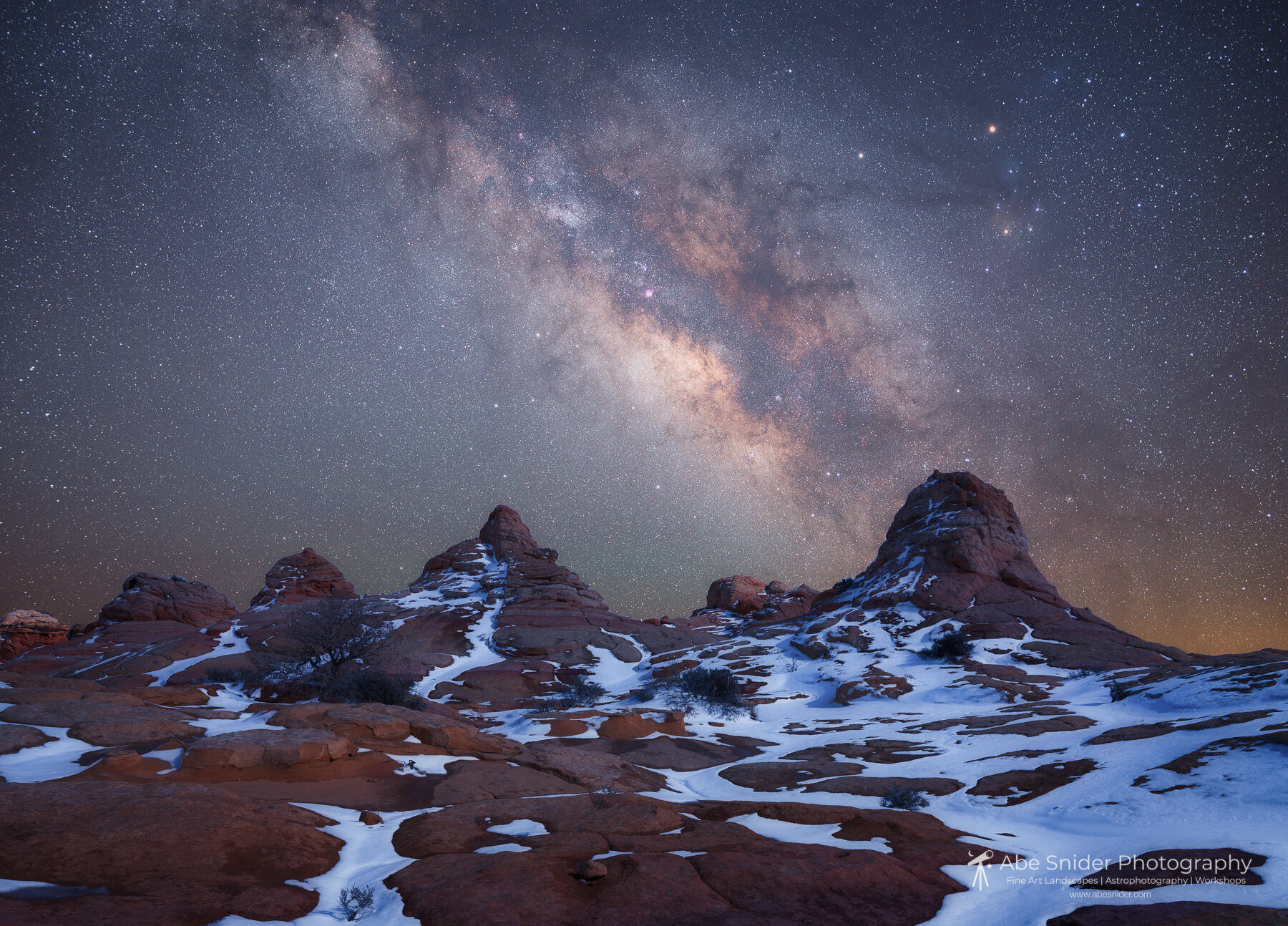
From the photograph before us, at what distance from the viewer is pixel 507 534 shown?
75938mm

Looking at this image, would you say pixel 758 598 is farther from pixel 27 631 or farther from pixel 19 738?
pixel 27 631

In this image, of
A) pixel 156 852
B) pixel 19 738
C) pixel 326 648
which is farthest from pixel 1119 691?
pixel 326 648

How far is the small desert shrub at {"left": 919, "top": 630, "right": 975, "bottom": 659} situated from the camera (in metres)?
36.3

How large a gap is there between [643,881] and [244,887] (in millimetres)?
4637

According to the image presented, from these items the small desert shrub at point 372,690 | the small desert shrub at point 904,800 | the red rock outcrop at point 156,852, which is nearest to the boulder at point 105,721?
the red rock outcrop at point 156,852

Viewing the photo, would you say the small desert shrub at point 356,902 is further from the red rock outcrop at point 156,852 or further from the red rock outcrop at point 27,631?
the red rock outcrop at point 27,631

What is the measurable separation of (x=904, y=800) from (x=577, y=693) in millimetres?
29193

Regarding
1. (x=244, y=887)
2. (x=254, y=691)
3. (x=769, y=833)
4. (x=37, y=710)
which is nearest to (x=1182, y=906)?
(x=769, y=833)

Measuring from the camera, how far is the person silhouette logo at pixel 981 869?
7.62m

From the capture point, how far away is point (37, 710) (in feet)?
46.3

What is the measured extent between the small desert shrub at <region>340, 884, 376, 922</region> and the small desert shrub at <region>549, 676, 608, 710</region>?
28.6 m

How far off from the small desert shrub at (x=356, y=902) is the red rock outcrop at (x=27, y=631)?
9331 cm

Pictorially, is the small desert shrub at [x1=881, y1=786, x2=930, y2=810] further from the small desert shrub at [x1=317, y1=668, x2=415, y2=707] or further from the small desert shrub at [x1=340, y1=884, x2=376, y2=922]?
the small desert shrub at [x1=317, y1=668, x2=415, y2=707]

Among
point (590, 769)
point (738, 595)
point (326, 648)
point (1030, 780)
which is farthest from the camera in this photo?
point (738, 595)
